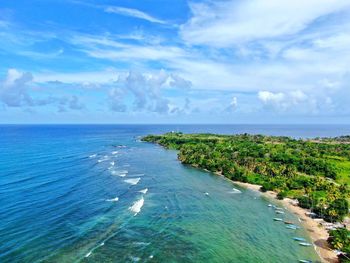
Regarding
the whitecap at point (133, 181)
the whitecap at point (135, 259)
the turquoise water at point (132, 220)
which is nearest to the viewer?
the whitecap at point (135, 259)

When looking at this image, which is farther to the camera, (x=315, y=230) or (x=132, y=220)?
(x=315, y=230)

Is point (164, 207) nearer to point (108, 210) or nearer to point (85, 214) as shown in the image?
point (108, 210)

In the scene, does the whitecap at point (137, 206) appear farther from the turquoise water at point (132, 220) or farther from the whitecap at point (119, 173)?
the whitecap at point (119, 173)

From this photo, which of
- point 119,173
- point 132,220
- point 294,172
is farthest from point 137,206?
point 294,172

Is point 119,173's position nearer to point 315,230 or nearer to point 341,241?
point 315,230

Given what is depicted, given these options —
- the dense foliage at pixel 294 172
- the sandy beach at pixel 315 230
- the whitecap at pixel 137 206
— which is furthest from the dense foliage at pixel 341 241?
the whitecap at pixel 137 206

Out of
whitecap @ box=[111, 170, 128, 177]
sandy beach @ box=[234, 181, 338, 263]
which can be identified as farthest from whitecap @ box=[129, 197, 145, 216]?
sandy beach @ box=[234, 181, 338, 263]

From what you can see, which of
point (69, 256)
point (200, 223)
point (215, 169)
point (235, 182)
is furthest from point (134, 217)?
point (215, 169)
